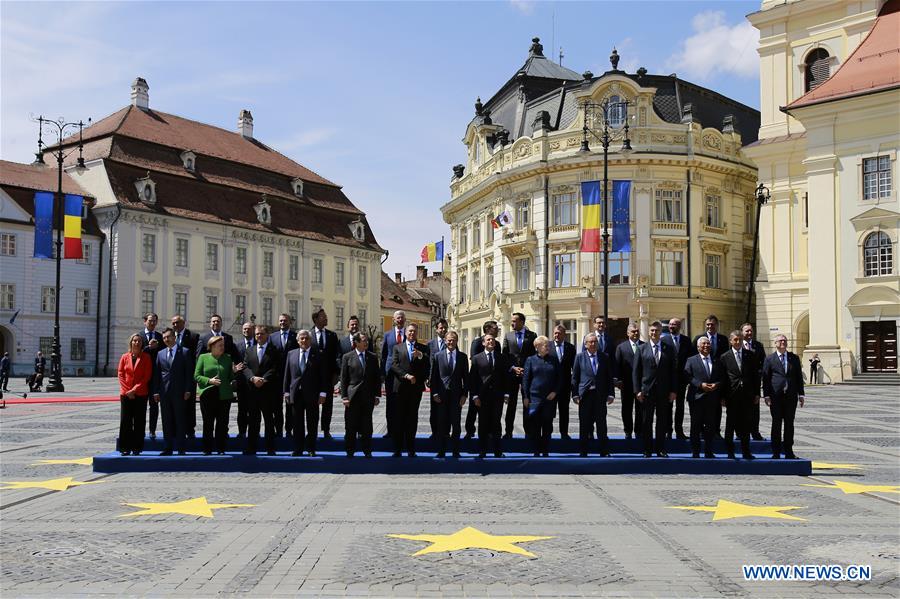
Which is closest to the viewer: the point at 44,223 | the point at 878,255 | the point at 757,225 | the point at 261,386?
the point at 261,386

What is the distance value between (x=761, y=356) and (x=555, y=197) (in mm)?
36210

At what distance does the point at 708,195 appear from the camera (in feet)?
159

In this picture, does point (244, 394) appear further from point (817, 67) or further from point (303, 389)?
point (817, 67)

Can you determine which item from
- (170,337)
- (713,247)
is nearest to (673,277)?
(713,247)

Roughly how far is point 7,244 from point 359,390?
146 ft

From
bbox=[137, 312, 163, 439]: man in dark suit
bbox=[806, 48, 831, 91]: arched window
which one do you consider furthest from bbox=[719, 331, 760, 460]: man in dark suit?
bbox=[806, 48, 831, 91]: arched window

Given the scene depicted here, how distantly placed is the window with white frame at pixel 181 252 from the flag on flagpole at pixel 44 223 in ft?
50.2

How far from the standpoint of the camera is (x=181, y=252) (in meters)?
57.3

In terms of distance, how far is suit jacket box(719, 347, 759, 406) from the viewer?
12641mm

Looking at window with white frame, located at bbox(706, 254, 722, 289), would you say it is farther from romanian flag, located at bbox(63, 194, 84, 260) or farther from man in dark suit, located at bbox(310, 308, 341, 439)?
man in dark suit, located at bbox(310, 308, 341, 439)

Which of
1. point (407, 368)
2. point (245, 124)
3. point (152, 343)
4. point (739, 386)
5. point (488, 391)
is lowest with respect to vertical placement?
point (488, 391)

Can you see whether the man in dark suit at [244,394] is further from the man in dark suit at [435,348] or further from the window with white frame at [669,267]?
the window with white frame at [669,267]

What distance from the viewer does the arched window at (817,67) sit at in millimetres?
42469

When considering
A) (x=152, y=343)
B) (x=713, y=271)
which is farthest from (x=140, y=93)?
(x=152, y=343)
